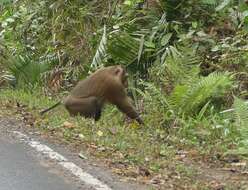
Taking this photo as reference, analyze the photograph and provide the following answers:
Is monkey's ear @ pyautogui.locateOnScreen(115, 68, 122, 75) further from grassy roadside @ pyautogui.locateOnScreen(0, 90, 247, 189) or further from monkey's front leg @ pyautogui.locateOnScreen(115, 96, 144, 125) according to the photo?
grassy roadside @ pyautogui.locateOnScreen(0, 90, 247, 189)

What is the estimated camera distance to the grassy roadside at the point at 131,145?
6121mm

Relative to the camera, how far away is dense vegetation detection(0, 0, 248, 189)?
25.4 feet

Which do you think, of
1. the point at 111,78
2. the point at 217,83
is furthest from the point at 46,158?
the point at 217,83

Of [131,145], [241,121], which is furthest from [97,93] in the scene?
[241,121]

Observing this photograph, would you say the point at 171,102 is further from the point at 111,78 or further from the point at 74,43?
the point at 74,43

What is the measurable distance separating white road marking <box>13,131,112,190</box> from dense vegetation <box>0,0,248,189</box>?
1.56 ft

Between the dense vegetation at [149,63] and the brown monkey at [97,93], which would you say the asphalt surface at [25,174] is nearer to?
the dense vegetation at [149,63]

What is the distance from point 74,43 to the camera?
1284 centimetres

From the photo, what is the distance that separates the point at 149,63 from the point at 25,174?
5.15 meters

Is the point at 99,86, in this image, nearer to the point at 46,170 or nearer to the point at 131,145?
the point at 131,145

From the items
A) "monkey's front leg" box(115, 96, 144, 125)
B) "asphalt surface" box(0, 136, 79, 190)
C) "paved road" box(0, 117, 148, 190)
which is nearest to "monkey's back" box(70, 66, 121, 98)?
"monkey's front leg" box(115, 96, 144, 125)

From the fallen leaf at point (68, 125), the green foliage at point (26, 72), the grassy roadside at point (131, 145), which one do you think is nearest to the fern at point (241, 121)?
the grassy roadside at point (131, 145)

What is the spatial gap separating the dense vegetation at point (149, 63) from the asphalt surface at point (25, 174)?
0.81 m

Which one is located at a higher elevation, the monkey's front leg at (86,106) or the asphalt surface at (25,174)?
the asphalt surface at (25,174)
